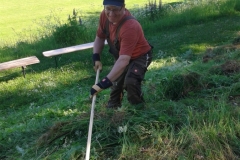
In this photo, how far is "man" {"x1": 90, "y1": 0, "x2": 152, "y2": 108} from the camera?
3.59 metres

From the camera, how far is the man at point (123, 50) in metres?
3.59

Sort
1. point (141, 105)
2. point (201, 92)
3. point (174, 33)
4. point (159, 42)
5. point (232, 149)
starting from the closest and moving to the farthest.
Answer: point (232, 149) → point (141, 105) → point (201, 92) → point (159, 42) → point (174, 33)

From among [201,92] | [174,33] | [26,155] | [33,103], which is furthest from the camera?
[174,33]

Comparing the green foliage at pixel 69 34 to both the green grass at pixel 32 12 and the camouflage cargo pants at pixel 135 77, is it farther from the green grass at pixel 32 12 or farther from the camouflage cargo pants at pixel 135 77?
the camouflage cargo pants at pixel 135 77

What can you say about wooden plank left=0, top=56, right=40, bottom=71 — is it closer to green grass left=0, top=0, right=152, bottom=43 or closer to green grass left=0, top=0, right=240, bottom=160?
green grass left=0, top=0, right=240, bottom=160

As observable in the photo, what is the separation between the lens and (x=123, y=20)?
3705mm

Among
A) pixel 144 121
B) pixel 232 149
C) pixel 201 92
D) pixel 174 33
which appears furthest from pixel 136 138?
pixel 174 33

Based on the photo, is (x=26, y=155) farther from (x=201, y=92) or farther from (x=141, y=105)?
(x=201, y=92)

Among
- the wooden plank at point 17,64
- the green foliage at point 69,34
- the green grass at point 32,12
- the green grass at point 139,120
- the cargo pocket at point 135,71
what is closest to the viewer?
the green grass at point 139,120

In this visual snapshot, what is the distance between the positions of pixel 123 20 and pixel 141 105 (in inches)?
39.6

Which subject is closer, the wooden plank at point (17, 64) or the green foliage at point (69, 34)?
the wooden plank at point (17, 64)

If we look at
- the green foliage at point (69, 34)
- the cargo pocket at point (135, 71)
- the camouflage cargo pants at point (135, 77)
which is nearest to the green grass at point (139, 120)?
the camouflage cargo pants at point (135, 77)

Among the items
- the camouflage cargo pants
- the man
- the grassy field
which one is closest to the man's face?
the man

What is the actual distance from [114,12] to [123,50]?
39cm
